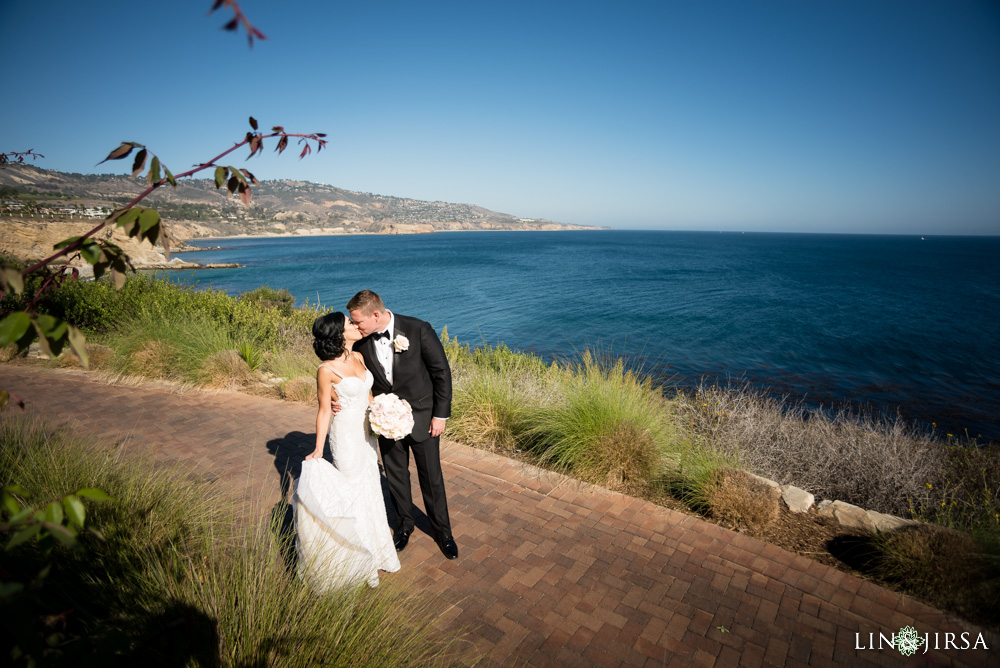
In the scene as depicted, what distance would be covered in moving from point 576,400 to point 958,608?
12.6 ft

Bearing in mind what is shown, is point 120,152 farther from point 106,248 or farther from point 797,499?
point 797,499

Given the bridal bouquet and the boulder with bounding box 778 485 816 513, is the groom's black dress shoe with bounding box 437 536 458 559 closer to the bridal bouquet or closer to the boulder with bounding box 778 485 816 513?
the bridal bouquet

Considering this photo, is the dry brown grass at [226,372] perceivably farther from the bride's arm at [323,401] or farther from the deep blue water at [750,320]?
the bride's arm at [323,401]

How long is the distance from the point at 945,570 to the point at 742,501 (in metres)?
1.58

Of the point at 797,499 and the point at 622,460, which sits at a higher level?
the point at 622,460

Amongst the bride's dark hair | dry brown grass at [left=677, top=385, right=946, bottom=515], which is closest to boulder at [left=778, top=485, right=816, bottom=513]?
dry brown grass at [left=677, top=385, right=946, bottom=515]

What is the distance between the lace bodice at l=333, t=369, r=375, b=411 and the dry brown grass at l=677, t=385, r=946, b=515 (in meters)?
4.52

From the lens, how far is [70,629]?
268 centimetres

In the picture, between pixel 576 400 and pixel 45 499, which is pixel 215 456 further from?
pixel 576 400

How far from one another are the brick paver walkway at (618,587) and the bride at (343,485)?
0.54 metres

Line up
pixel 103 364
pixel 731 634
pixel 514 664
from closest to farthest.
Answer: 1. pixel 514 664
2. pixel 731 634
3. pixel 103 364

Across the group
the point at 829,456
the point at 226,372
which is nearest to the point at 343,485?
the point at 226,372

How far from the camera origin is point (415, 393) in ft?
13.9

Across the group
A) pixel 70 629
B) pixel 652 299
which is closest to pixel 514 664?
pixel 70 629
